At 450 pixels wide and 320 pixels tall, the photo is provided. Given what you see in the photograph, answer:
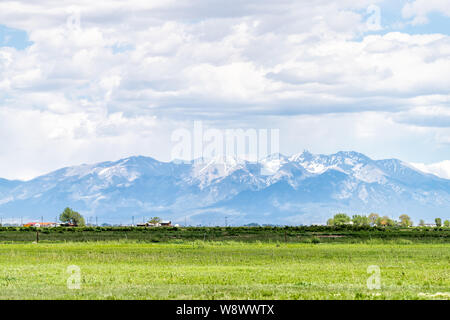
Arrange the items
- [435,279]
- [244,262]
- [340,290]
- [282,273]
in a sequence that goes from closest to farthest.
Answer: [340,290] → [435,279] → [282,273] → [244,262]

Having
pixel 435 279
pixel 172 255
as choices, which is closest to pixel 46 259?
pixel 172 255

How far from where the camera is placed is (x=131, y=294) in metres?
25.2
